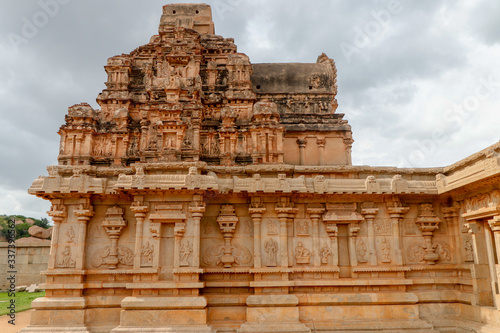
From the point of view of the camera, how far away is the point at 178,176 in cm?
1094

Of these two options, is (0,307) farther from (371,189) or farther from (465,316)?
(465,316)

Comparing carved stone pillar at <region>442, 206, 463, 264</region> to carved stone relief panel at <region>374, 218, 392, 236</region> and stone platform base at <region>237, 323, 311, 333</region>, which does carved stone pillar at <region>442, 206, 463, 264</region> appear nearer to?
carved stone relief panel at <region>374, 218, 392, 236</region>

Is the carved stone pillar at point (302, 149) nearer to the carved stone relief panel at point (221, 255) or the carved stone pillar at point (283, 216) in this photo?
the carved stone pillar at point (283, 216)

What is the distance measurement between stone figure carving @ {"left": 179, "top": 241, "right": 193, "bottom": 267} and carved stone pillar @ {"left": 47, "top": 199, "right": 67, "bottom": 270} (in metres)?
3.93

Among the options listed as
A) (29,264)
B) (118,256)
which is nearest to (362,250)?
(118,256)

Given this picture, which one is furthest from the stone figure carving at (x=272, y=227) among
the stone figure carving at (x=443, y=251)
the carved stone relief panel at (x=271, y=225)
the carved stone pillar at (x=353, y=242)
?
the stone figure carving at (x=443, y=251)

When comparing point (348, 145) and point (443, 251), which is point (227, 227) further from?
point (348, 145)

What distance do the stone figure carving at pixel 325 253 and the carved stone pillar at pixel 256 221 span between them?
1.94 m

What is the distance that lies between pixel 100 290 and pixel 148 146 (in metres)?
7.67

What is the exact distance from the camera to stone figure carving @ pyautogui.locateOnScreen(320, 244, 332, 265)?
448 inches

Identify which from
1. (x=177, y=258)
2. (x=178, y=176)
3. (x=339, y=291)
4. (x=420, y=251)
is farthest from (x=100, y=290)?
(x=420, y=251)

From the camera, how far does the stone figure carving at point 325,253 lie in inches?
448

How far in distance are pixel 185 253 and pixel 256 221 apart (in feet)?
7.63

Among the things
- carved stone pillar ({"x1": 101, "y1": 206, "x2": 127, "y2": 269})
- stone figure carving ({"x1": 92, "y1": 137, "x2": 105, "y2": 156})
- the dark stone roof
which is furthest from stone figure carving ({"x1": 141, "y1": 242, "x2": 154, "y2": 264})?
the dark stone roof
